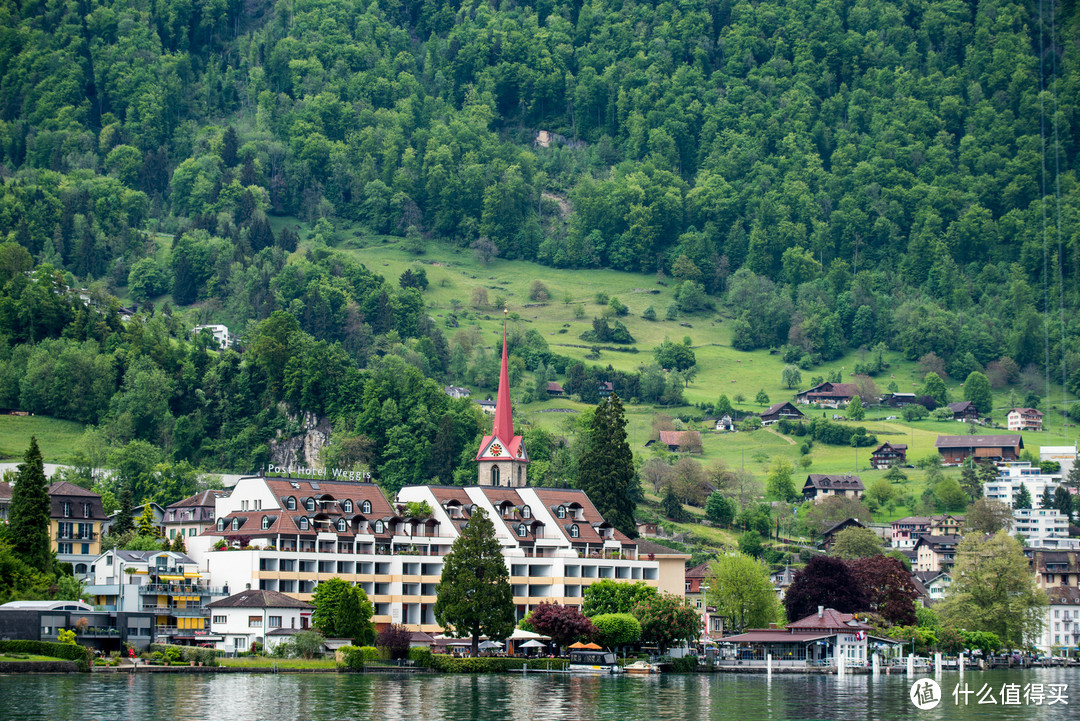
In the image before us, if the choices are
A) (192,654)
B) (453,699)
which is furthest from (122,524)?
(453,699)

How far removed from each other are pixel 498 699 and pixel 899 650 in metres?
59.6

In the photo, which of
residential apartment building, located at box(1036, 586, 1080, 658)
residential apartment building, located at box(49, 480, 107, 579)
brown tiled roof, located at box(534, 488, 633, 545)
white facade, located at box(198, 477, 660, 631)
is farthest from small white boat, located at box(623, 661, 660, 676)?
residential apartment building, located at box(1036, 586, 1080, 658)

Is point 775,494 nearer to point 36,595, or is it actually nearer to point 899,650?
point 899,650

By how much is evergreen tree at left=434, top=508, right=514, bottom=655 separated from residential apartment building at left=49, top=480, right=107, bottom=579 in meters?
29.8

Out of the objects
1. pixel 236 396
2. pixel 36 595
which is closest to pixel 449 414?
pixel 236 396

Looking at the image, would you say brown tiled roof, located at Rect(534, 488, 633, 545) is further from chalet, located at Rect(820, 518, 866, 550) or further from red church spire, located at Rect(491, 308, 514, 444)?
chalet, located at Rect(820, 518, 866, 550)

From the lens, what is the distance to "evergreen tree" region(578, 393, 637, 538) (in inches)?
5364

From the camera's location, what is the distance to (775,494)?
19538 cm

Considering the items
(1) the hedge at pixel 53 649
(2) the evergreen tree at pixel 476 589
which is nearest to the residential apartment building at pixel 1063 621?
(2) the evergreen tree at pixel 476 589

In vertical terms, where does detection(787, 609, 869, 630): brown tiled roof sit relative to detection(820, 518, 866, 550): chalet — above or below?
below

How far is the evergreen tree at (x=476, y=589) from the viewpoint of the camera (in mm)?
101312

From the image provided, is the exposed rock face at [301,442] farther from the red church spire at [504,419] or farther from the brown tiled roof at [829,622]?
the brown tiled roof at [829,622]

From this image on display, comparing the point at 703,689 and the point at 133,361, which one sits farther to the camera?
the point at 133,361

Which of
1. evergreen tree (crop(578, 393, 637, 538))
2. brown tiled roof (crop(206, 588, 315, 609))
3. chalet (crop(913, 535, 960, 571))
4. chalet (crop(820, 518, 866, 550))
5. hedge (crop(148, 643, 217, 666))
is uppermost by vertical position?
evergreen tree (crop(578, 393, 637, 538))
